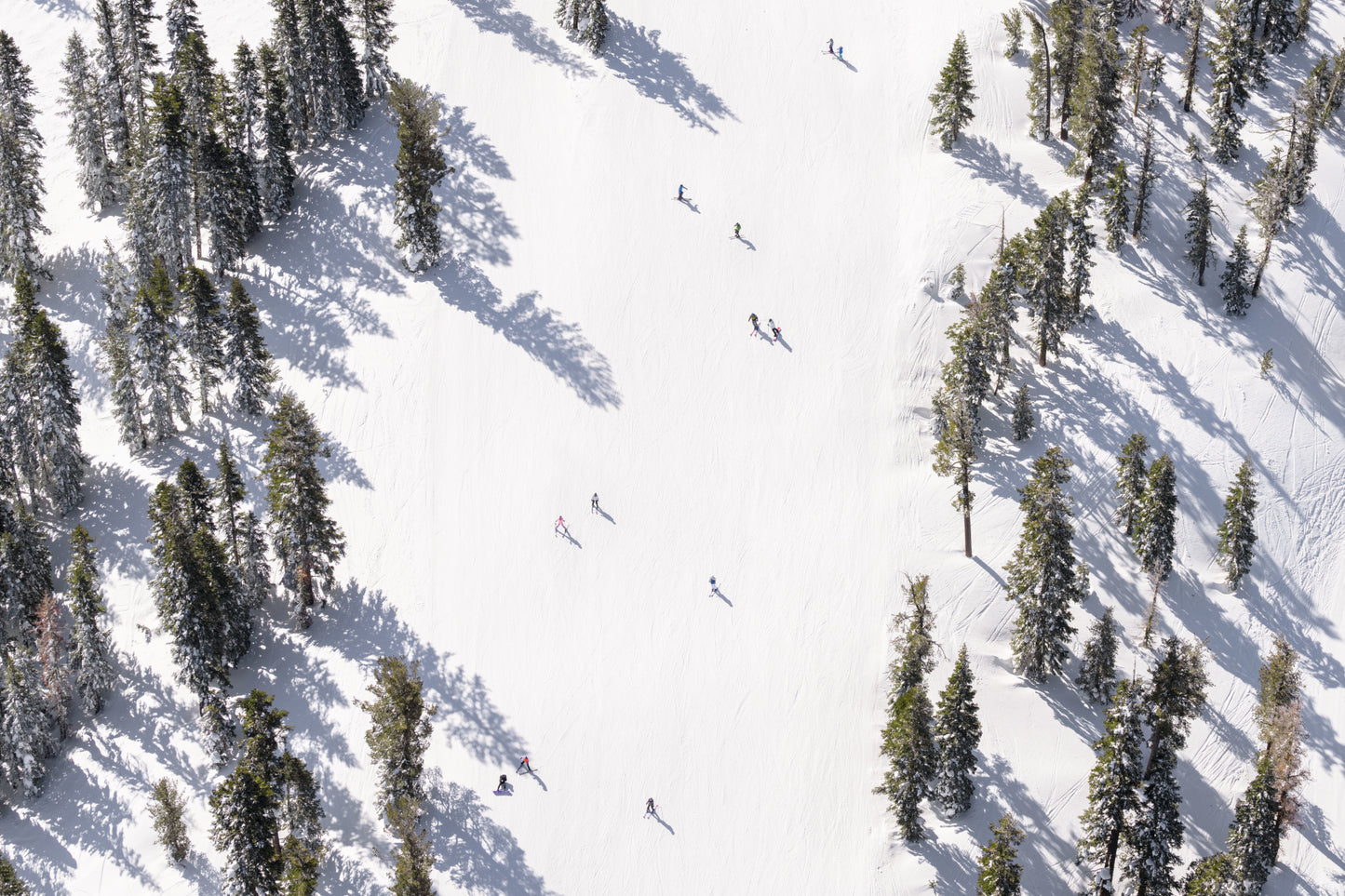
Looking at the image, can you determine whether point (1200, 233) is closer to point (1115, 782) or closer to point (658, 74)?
→ point (658, 74)

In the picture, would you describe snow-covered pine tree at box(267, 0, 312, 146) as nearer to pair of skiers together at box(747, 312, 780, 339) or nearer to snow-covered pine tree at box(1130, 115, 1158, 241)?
pair of skiers together at box(747, 312, 780, 339)

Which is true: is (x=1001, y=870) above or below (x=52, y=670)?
above

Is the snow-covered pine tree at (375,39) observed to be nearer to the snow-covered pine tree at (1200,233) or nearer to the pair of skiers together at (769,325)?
the pair of skiers together at (769,325)

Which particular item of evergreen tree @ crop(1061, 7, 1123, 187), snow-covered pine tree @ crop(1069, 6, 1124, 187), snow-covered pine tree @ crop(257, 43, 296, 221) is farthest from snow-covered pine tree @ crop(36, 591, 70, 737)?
evergreen tree @ crop(1061, 7, 1123, 187)

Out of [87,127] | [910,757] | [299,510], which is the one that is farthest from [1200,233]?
[87,127]

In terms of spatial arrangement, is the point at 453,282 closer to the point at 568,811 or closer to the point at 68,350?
the point at 68,350

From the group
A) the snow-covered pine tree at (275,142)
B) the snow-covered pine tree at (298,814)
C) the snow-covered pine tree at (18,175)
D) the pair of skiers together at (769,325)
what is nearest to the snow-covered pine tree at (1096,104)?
the pair of skiers together at (769,325)

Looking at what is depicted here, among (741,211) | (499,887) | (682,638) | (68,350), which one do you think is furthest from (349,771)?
(741,211)
